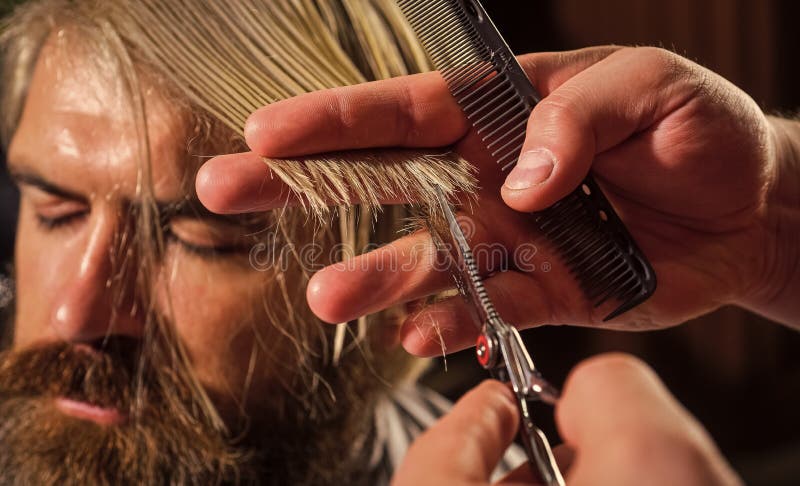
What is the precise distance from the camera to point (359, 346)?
86 centimetres

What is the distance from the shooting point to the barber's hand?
1.05ft

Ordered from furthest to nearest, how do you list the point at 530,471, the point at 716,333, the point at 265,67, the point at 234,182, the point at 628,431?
the point at 716,333 → the point at 265,67 → the point at 234,182 → the point at 530,471 → the point at 628,431

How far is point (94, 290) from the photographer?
74 centimetres

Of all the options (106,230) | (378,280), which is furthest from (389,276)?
(106,230)

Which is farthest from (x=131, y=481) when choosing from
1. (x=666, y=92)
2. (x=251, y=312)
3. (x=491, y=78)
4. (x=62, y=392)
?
(x=666, y=92)

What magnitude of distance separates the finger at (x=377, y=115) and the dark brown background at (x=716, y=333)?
9.3 inches

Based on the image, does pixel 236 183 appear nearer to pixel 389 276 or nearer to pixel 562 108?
pixel 389 276

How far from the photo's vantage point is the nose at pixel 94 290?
0.74 m

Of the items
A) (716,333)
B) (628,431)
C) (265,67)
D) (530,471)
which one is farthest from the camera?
(716,333)

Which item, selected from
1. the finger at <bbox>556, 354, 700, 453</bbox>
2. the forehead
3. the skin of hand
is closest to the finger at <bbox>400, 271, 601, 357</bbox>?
the skin of hand

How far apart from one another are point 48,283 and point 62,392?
13 centimetres

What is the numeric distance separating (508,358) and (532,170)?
0.17 m

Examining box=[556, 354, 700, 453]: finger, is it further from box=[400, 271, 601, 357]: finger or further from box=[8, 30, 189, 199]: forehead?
box=[8, 30, 189, 199]: forehead

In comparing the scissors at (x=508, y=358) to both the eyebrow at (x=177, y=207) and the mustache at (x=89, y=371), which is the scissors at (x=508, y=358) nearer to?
the eyebrow at (x=177, y=207)
